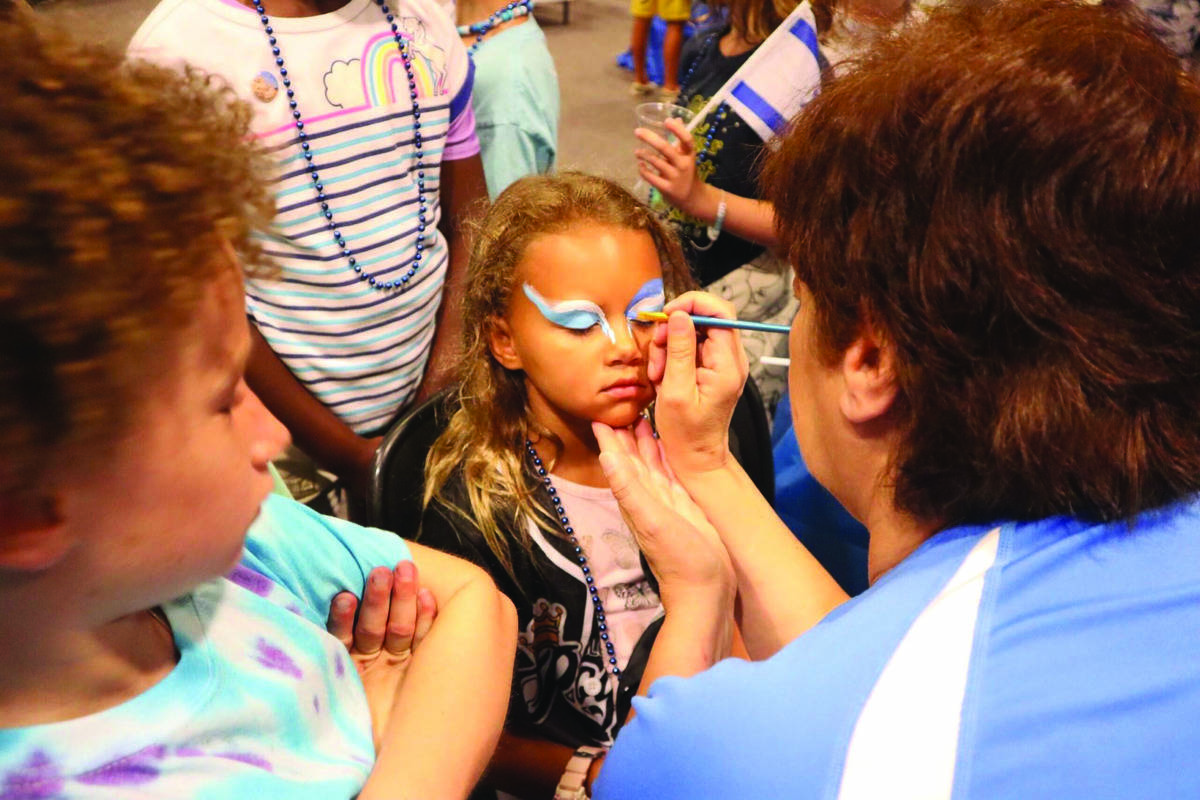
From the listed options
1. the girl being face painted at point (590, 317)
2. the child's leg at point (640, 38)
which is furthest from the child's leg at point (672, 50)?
the girl being face painted at point (590, 317)

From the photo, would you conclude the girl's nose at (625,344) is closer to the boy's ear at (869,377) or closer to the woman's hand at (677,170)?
the boy's ear at (869,377)

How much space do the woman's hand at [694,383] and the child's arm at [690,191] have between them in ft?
2.00

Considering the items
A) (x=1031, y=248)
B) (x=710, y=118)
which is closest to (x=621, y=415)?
(x=1031, y=248)

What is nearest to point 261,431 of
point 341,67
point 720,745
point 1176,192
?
point 720,745

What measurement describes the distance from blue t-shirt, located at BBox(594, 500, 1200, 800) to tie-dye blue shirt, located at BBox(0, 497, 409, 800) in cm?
26

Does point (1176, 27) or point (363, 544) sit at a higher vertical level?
point (1176, 27)

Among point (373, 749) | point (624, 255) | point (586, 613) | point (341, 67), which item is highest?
point (341, 67)

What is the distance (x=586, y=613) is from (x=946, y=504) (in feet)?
2.25

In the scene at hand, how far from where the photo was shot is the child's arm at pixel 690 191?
1.88m

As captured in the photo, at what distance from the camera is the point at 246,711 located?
0.69 m

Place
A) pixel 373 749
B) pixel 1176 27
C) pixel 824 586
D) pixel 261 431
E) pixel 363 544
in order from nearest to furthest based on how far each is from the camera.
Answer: pixel 261 431 < pixel 373 749 < pixel 363 544 < pixel 824 586 < pixel 1176 27

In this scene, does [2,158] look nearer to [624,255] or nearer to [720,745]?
[720,745]

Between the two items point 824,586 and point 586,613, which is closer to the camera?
point 824,586

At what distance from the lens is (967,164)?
0.75m
